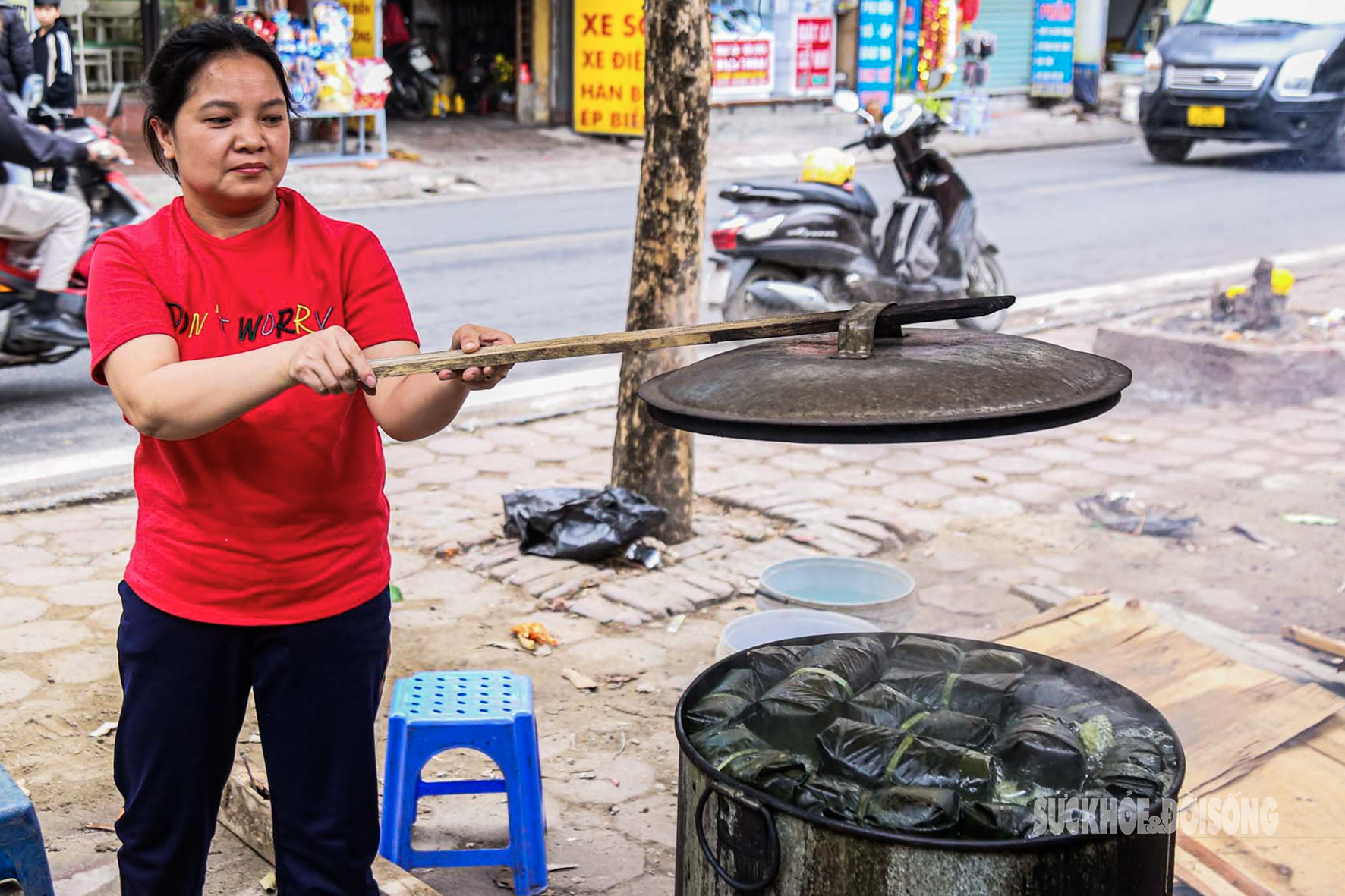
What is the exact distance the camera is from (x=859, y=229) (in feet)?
25.7

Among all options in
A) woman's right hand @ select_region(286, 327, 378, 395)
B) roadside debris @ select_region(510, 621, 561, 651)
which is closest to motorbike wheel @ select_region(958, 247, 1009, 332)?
roadside debris @ select_region(510, 621, 561, 651)

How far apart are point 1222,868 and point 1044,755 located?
78 cm

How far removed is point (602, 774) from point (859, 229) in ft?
16.2

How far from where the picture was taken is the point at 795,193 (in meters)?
7.59

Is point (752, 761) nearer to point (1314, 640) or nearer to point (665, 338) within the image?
point (665, 338)

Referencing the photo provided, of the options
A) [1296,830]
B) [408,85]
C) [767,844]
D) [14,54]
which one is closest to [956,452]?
[1296,830]

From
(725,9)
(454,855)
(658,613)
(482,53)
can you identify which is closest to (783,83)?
(725,9)

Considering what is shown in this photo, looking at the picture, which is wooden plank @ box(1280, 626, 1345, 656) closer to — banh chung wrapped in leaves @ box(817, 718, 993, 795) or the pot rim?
the pot rim

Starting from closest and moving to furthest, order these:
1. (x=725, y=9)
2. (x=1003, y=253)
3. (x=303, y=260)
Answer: (x=303, y=260) < (x=1003, y=253) < (x=725, y=9)

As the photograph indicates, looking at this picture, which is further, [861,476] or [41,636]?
[861,476]

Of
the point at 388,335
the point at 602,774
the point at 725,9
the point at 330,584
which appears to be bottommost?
the point at 602,774

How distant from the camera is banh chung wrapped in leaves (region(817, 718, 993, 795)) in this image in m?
2.32

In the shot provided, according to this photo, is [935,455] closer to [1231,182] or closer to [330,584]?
[330,584]

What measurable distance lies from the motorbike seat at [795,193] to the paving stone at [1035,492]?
8.06ft
